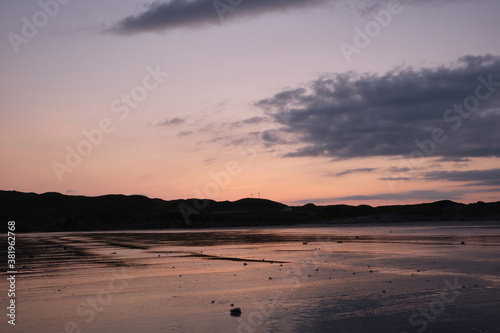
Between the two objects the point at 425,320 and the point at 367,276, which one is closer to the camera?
the point at 425,320

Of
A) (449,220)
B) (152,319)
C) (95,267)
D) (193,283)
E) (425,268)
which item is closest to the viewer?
(152,319)

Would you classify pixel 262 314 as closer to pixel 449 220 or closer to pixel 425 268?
pixel 425 268

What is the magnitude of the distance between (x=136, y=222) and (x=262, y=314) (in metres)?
165

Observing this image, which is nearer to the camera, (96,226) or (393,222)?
(393,222)

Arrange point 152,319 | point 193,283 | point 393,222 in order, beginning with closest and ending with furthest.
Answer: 1. point 152,319
2. point 193,283
3. point 393,222

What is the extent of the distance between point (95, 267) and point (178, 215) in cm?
14031

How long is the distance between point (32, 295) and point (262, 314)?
37.1 ft

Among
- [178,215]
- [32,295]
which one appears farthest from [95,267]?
[178,215]

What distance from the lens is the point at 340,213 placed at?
177375 mm

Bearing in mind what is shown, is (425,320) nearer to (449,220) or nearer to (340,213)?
(449,220)

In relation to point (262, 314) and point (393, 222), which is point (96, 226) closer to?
point (393, 222)

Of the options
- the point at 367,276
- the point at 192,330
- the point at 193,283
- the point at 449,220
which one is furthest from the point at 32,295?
the point at 449,220

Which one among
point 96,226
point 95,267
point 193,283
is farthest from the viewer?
point 96,226

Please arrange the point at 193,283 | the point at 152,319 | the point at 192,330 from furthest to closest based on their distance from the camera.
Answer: the point at 193,283 → the point at 152,319 → the point at 192,330
